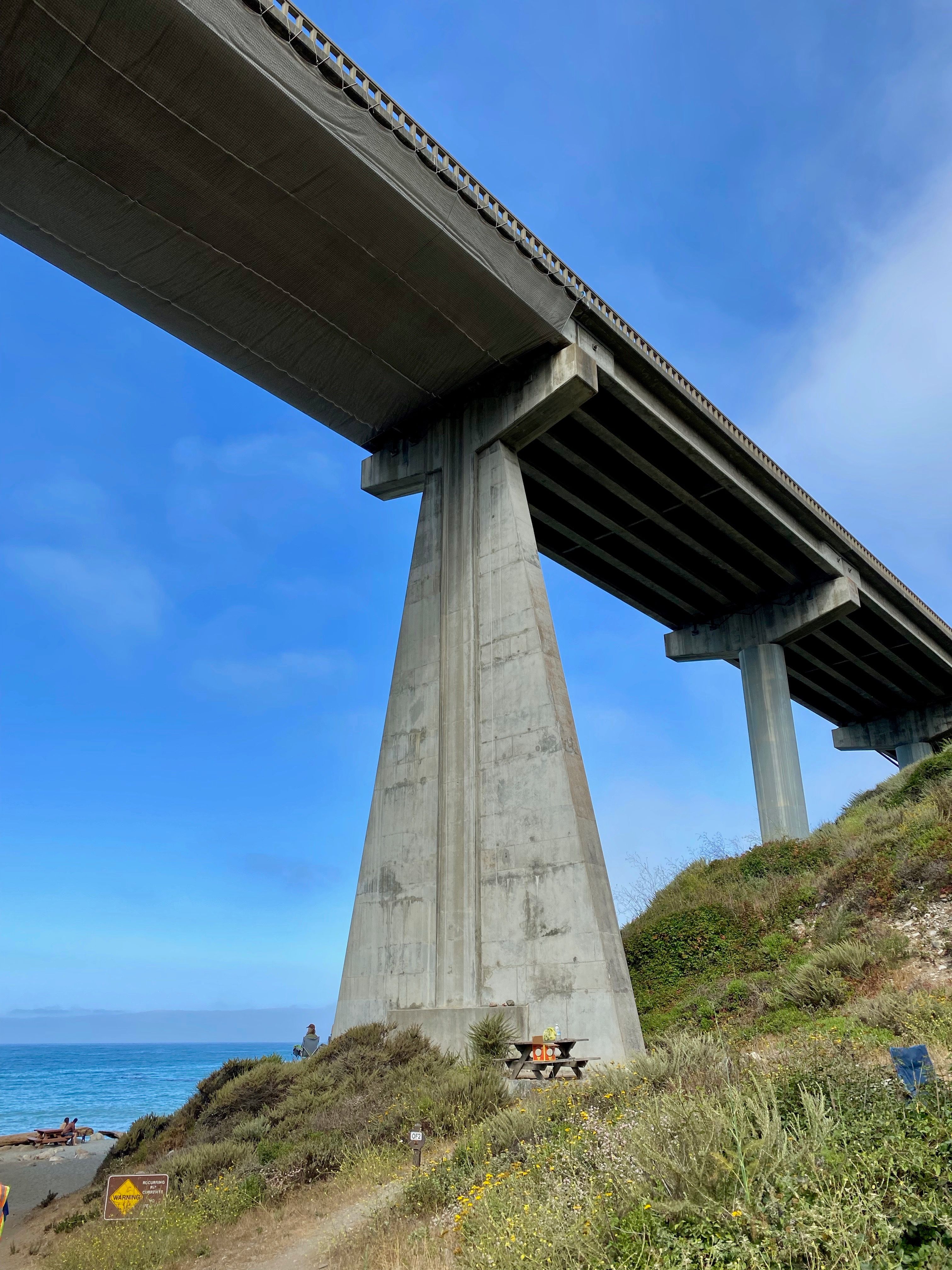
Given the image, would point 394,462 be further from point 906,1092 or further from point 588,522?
point 906,1092

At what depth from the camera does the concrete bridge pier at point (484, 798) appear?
1507 centimetres

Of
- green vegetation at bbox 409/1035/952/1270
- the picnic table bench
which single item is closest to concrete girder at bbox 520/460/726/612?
green vegetation at bbox 409/1035/952/1270

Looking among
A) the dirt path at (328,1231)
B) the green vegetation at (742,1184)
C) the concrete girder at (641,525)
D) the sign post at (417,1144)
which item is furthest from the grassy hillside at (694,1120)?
the concrete girder at (641,525)

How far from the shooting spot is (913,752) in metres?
44.7

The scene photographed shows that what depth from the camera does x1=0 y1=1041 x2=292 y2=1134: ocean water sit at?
4153 centimetres

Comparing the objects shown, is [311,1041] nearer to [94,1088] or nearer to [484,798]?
[484,798]

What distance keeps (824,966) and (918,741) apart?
115 feet

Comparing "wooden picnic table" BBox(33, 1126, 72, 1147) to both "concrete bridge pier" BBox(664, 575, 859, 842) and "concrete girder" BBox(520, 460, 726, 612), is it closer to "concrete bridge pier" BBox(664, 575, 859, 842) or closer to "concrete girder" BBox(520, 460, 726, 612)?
"concrete girder" BBox(520, 460, 726, 612)

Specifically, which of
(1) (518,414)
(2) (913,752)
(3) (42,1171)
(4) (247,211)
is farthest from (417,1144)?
(2) (913,752)

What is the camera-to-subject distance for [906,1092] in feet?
20.1

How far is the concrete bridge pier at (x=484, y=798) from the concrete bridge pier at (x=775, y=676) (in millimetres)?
15621

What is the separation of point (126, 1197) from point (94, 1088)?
7115 cm

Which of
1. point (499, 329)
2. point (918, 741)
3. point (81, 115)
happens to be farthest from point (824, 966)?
point (918, 741)

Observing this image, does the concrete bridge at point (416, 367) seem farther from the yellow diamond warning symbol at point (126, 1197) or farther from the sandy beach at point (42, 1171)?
the yellow diamond warning symbol at point (126, 1197)
